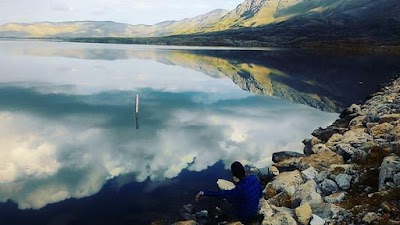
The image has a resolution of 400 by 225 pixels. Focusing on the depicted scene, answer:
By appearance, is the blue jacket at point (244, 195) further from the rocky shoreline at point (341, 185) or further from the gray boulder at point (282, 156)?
the gray boulder at point (282, 156)

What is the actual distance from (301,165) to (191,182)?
5.59m

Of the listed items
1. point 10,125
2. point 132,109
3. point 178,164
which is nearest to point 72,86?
point 132,109

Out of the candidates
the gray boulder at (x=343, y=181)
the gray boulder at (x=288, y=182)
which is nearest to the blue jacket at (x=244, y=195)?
the gray boulder at (x=288, y=182)

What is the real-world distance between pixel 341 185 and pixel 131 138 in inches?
630

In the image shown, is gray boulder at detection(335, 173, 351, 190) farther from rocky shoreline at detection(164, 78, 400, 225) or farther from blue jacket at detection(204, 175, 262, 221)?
blue jacket at detection(204, 175, 262, 221)

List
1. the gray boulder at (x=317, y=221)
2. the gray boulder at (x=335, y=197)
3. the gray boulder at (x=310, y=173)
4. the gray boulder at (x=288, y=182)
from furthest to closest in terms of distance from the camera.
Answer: the gray boulder at (x=310, y=173), the gray boulder at (x=288, y=182), the gray boulder at (x=335, y=197), the gray boulder at (x=317, y=221)

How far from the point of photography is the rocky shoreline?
1250 centimetres

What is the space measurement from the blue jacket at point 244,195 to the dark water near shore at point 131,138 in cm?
437

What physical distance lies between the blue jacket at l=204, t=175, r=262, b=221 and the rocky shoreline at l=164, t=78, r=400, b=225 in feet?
2.10

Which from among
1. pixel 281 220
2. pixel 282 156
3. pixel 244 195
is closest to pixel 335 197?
pixel 281 220

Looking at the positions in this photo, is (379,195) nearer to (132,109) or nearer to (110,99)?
(132,109)

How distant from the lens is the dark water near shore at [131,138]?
17156 mm

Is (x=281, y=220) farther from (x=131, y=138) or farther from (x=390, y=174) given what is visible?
(x=131, y=138)

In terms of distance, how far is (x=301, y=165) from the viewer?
64.0ft
